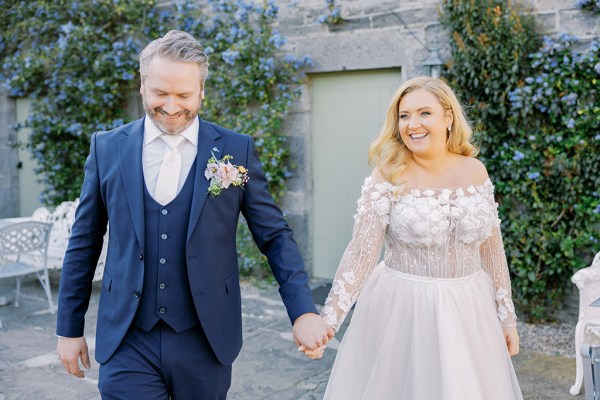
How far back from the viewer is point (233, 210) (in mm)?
2338

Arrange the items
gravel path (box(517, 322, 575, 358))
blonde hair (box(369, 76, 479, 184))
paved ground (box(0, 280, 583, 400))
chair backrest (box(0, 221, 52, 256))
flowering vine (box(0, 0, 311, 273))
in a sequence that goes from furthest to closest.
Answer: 1. flowering vine (box(0, 0, 311, 273))
2. chair backrest (box(0, 221, 52, 256))
3. gravel path (box(517, 322, 575, 358))
4. paved ground (box(0, 280, 583, 400))
5. blonde hair (box(369, 76, 479, 184))

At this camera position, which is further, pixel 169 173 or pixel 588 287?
pixel 588 287

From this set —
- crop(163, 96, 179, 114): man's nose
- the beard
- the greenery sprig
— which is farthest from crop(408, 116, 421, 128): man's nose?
the greenery sprig

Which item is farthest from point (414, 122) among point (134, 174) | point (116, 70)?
point (116, 70)

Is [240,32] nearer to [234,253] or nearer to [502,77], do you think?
[502,77]

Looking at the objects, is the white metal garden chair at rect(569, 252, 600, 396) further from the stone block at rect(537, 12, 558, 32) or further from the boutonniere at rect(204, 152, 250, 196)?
the boutonniere at rect(204, 152, 250, 196)

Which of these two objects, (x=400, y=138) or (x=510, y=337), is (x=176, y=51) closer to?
(x=400, y=138)

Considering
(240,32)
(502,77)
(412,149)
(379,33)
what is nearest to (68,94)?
(240,32)

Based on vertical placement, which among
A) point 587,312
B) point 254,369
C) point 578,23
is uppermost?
point 578,23

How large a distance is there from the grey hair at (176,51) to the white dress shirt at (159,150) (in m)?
0.22

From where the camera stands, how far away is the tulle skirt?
2.60 m

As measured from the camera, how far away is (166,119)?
2.19 m

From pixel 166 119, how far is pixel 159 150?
0.55 feet

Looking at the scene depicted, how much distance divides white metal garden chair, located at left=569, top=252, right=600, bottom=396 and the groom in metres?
2.18
